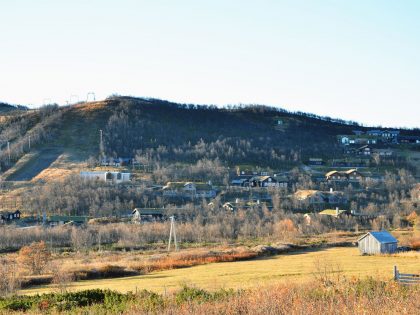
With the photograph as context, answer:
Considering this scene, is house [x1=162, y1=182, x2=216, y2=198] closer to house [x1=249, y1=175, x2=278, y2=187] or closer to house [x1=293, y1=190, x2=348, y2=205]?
house [x1=249, y1=175, x2=278, y2=187]

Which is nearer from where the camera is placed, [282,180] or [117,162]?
[282,180]

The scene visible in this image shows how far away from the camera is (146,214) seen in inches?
1927

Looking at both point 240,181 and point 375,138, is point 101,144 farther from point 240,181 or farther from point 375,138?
point 375,138

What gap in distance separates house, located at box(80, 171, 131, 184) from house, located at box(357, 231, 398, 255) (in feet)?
100

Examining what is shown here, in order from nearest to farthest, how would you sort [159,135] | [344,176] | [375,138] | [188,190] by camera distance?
[188,190] → [344,176] → [159,135] → [375,138]

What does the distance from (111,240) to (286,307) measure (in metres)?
32.6

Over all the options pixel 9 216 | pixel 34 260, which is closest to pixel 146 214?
pixel 9 216

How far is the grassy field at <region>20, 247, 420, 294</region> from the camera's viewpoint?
2362 centimetres

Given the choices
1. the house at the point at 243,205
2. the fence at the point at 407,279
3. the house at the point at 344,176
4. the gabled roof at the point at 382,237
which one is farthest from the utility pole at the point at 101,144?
the fence at the point at 407,279

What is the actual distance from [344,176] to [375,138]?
3356cm

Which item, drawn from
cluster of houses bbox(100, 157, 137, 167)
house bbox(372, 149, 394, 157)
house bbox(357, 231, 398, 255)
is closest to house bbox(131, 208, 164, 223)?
house bbox(357, 231, 398, 255)

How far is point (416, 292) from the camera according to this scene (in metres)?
13.0

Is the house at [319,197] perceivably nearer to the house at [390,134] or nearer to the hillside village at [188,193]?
the hillside village at [188,193]

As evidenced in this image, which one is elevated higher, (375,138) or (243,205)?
(375,138)
